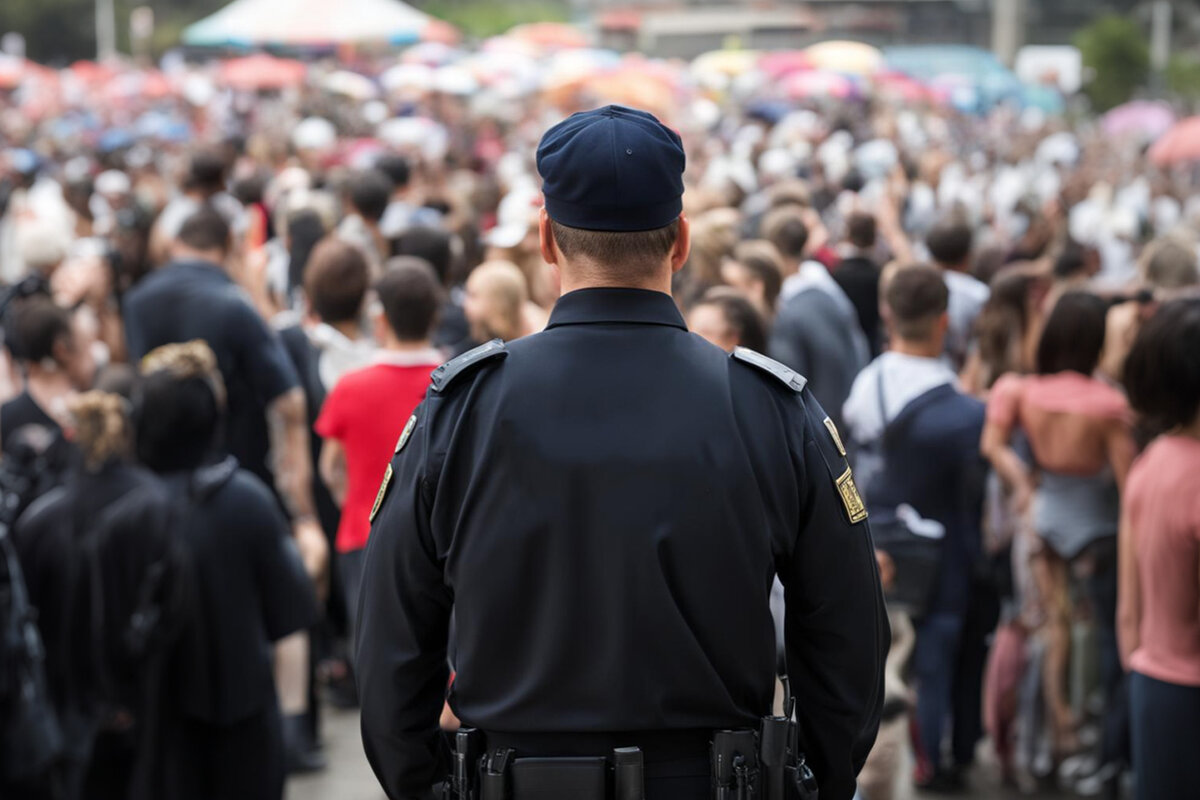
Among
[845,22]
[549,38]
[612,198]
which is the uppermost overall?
[612,198]

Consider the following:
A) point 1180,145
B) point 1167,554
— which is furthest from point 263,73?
point 1167,554

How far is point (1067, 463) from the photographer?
17.7 feet

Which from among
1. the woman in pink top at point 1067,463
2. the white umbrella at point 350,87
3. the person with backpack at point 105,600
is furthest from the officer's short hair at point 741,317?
the white umbrella at point 350,87

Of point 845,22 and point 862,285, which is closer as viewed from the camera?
point 862,285

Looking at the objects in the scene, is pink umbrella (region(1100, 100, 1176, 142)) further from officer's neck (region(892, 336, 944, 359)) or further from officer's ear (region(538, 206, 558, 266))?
officer's ear (region(538, 206, 558, 266))

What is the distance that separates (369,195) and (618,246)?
5896mm

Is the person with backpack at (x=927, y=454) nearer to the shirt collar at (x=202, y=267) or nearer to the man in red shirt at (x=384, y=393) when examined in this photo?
the man in red shirt at (x=384, y=393)

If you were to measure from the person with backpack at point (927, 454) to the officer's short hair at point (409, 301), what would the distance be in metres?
1.59

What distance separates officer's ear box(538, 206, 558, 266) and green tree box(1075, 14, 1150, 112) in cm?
3592

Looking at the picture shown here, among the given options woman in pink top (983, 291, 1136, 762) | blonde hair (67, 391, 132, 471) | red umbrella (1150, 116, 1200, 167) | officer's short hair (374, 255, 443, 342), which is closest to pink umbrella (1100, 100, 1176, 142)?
red umbrella (1150, 116, 1200, 167)

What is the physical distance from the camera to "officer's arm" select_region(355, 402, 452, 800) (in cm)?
245

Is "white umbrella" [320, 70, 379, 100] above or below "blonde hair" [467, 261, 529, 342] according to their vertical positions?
below

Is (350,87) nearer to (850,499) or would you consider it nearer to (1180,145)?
(1180,145)

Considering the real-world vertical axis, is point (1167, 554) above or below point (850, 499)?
below
